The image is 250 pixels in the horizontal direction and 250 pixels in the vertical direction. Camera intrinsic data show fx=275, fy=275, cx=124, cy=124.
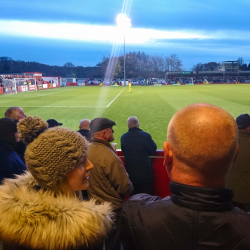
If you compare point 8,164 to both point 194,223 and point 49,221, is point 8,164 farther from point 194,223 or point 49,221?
point 194,223

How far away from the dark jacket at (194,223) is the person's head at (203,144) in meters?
0.07

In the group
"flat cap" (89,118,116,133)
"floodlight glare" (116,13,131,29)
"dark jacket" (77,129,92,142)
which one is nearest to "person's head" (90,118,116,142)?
"flat cap" (89,118,116,133)

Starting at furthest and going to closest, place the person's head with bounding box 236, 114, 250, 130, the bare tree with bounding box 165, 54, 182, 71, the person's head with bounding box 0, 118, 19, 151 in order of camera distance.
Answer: the bare tree with bounding box 165, 54, 182, 71 → the person's head with bounding box 236, 114, 250, 130 → the person's head with bounding box 0, 118, 19, 151

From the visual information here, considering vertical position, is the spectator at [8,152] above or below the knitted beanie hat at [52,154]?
below

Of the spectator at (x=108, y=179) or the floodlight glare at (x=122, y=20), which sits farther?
the floodlight glare at (x=122, y=20)

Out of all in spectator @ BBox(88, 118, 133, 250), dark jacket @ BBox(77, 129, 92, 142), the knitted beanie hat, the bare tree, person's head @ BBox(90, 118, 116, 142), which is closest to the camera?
the knitted beanie hat

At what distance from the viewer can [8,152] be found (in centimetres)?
358

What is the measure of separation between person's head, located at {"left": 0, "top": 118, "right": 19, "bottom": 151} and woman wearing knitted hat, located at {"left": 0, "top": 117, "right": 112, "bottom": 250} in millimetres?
1973

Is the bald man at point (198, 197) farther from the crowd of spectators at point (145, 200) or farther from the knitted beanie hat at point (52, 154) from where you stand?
the knitted beanie hat at point (52, 154)

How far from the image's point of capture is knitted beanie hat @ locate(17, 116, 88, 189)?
5.27ft

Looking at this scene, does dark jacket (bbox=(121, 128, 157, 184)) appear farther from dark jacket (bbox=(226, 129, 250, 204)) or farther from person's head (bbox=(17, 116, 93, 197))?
person's head (bbox=(17, 116, 93, 197))

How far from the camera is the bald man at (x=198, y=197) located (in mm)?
1283

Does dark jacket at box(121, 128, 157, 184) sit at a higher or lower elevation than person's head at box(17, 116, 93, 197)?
lower

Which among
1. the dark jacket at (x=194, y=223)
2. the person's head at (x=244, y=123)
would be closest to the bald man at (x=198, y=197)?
the dark jacket at (x=194, y=223)
